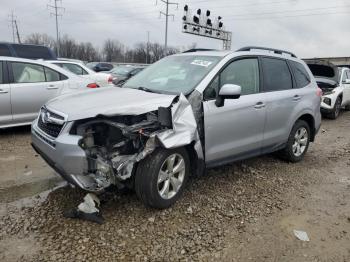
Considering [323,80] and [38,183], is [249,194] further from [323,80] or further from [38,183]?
[323,80]

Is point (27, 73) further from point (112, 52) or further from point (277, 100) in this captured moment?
point (112, 52)

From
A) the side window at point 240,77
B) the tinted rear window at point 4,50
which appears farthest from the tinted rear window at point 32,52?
the side window at point 240,77

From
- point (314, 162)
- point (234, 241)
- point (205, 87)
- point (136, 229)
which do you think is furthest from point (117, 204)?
point (314, 162)

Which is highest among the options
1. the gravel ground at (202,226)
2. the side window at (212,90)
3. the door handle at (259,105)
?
the side window at (212,90)

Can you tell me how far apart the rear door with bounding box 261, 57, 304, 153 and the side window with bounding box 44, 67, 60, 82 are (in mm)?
4263

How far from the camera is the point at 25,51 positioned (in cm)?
1084

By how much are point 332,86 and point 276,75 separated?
7037 mm

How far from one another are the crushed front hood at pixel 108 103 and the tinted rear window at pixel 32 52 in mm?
7590

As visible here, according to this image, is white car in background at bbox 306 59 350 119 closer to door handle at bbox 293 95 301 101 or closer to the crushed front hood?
door handle at bbox 293 95 301 101

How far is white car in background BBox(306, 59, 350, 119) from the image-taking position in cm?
1086

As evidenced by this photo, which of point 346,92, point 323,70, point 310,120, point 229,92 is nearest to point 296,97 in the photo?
point 310,120

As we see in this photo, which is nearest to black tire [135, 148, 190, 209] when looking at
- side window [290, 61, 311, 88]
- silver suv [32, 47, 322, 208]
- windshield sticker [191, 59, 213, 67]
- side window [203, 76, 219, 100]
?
silver suv [32, 47, 322, 208]

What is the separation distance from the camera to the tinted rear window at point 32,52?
10.7m

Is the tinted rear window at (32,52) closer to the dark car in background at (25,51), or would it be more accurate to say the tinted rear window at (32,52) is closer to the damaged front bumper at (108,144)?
the dark car in background at (25,51)
